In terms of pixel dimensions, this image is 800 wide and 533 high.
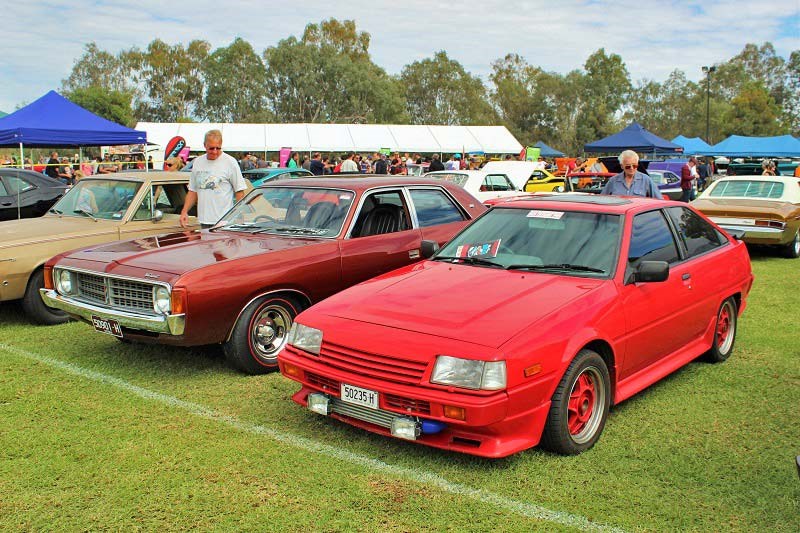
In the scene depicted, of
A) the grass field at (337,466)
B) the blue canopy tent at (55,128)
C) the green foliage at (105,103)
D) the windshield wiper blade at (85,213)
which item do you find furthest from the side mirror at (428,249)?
the green foliage at (105,103)

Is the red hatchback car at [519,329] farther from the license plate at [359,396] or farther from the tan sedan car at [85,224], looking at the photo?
the tan sedan car at [85,224]

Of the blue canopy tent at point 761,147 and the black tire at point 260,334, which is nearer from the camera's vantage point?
the black tire at point 260,334

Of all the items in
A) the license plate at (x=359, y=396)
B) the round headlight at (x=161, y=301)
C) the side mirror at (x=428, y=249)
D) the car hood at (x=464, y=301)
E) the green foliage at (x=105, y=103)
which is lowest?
the license plate at (x=359, y=396)

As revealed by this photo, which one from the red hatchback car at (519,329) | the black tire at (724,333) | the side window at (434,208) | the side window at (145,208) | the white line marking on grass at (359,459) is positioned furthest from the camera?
the side window at (145,208)

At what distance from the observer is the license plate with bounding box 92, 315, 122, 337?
5293 millimetres

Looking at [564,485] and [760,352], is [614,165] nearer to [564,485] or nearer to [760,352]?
[760,352]

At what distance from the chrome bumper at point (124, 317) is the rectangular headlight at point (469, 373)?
2.27 m

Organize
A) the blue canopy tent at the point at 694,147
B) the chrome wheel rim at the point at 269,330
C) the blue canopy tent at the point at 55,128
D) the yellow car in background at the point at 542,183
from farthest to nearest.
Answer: the blue canopy tent at the point at 694,147
the yellow car in background at the point at 542,183
the blue canopy tent at the point at 55,128
the chrome wheel rim at the point at 269,330

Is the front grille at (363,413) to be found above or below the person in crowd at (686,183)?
below

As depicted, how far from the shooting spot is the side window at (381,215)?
20.3ft

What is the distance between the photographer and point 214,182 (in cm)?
745

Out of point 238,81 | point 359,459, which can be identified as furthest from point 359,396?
point 238,81

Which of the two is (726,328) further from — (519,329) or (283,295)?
(283,295)

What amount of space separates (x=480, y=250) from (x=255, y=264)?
69.8 inches
